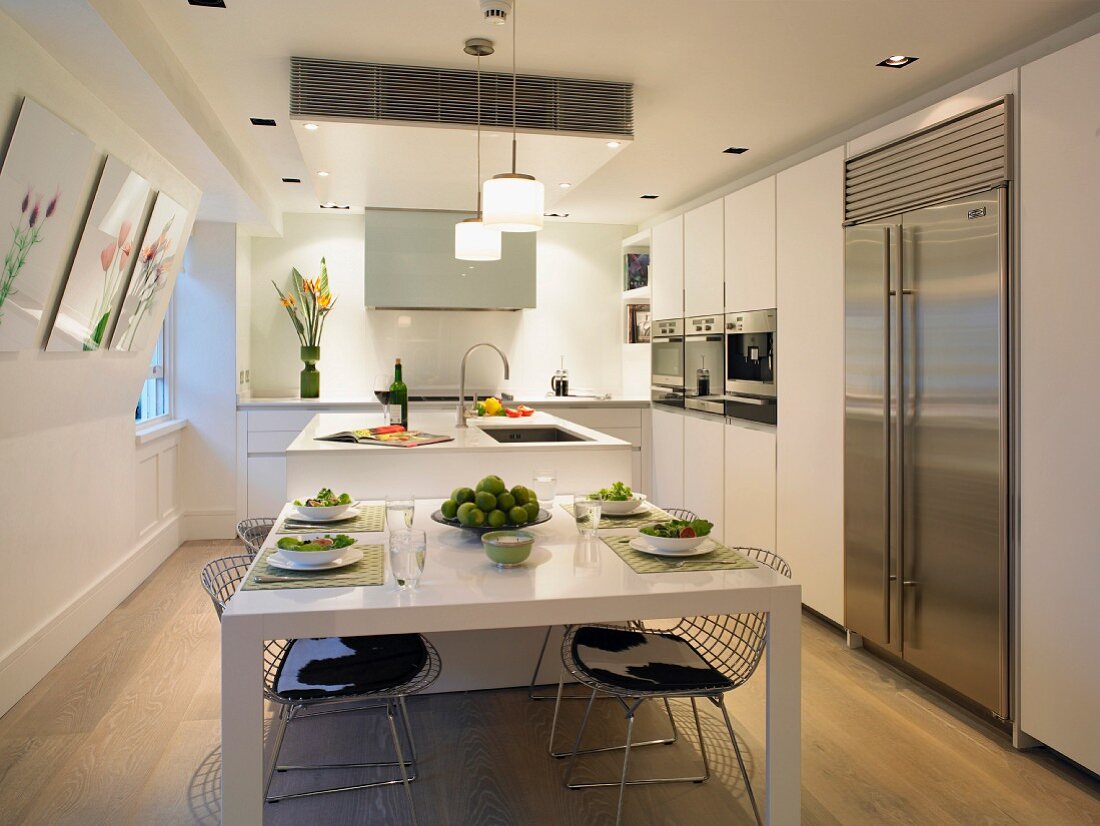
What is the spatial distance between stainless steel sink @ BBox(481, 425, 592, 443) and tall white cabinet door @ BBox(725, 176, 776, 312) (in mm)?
1260

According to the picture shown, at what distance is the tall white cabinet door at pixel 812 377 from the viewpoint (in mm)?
3803

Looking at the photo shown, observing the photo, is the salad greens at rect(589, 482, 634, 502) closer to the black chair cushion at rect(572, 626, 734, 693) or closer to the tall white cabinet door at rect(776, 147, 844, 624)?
the black chair cushion at rect(572, 626, 734, 693)

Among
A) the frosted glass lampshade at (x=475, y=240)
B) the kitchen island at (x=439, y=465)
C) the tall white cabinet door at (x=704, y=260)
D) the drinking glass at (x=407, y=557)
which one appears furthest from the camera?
the tall white cabinet door at (x=704, y=260)

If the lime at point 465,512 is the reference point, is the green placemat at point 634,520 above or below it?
below

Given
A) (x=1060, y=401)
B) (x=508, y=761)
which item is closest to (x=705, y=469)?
(x=1060, y=401)

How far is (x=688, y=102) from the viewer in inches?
149

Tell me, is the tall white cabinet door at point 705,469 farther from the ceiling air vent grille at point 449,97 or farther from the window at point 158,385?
the window at point 158,385

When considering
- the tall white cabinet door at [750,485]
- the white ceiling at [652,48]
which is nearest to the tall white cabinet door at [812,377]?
the tall white cabinet door at [750,485]

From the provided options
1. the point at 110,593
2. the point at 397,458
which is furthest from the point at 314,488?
the point at 110,593

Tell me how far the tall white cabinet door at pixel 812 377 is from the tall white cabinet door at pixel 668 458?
141 centimetres

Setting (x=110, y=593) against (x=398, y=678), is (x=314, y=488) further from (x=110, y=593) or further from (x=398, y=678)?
(x=110, y=593)

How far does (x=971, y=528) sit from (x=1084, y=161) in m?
1.24

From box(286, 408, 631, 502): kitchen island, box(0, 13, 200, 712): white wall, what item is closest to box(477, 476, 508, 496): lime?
box(286, 408, 631, 502): kitchen island

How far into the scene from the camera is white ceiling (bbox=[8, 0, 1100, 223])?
279 cm
